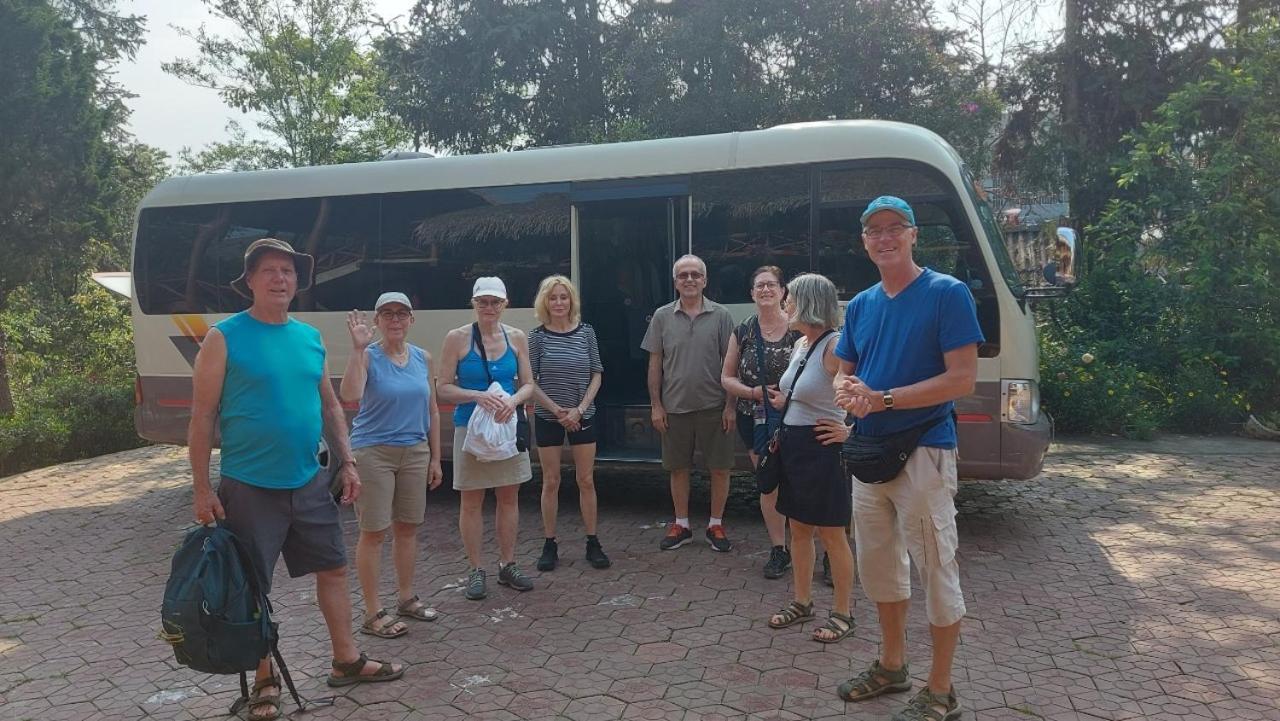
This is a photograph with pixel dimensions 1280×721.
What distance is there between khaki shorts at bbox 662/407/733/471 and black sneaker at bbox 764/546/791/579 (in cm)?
71

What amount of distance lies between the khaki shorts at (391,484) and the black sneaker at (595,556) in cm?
144

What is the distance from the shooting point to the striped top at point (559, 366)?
18.3 ft

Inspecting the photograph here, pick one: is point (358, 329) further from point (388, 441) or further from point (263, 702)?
point (263, 702)

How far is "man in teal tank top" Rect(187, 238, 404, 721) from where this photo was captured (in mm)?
3502

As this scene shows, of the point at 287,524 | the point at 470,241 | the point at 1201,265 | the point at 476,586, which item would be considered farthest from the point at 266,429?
the point at 1201,265

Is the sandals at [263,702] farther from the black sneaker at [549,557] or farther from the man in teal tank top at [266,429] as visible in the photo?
the black sneaker at [549,557]

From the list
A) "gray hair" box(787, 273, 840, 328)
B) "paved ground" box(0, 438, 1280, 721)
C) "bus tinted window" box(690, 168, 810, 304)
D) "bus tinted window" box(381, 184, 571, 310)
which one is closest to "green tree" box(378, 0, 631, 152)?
"bus tinted window" box(381, 184, 571, 310)

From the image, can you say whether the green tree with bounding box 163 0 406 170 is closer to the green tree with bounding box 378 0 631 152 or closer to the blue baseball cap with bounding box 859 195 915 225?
the green tree with bounding box 378 0 631 152

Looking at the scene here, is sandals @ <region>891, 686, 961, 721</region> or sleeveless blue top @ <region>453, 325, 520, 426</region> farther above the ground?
sleeveless blue top @ <region>453, 325, 520, 426</region>

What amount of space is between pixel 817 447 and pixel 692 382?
168 cm

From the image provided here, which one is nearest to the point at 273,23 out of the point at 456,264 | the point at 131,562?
the point at 456,264

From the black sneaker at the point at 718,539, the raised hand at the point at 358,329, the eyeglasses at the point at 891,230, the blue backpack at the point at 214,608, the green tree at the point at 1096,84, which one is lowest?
the black sneaker at the point at 718,539

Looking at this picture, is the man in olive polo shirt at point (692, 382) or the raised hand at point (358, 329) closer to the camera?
the raised hand at point (358, 329)

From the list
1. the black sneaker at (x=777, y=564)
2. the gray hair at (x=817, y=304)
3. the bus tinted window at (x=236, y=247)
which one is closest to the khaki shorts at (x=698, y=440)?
the black sneaker at (x=777, y=564)
